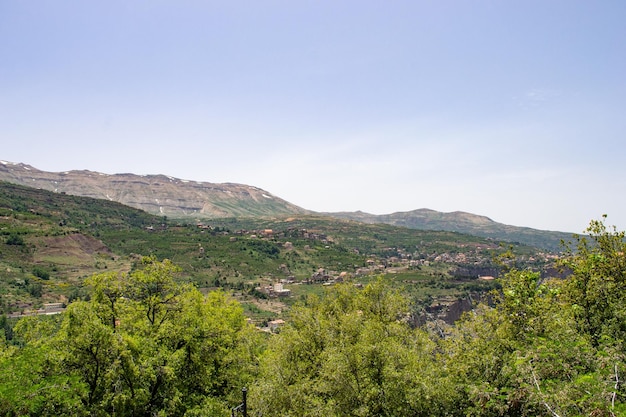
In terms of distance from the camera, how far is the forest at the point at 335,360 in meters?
16.8

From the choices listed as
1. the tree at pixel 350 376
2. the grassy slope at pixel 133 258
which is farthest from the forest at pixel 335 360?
the grassy slope at pixel 133 258

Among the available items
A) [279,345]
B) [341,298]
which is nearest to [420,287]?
[341,298]

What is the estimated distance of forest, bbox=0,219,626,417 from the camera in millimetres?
16844

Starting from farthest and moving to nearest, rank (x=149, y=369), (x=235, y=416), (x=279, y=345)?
(x=279, y=345) < (x=235, y=416) < (x=149, y=369)

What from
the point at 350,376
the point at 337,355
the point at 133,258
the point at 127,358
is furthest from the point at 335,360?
the point at 133,258

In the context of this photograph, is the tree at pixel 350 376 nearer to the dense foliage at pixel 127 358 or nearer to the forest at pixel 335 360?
the forest at pixel 335 360

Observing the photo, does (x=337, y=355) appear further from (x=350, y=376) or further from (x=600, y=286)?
(x=600, y=286)

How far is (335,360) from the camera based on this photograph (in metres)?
22.0

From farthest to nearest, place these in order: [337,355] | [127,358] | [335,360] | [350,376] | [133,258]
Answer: [133,258]
[337,355]
[335,360]
[350,376]
[127,358]

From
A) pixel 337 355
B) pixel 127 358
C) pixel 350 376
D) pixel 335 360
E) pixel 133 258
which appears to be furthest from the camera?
pixel 133 258

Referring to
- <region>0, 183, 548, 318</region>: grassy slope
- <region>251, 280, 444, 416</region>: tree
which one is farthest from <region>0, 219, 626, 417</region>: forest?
<region>0, 183, 548, 318</region>: grassy slope

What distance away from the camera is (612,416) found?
11547 mm

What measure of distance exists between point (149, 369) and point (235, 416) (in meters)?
6.11

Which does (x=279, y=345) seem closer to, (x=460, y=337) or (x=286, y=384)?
(x=286, y=384)
